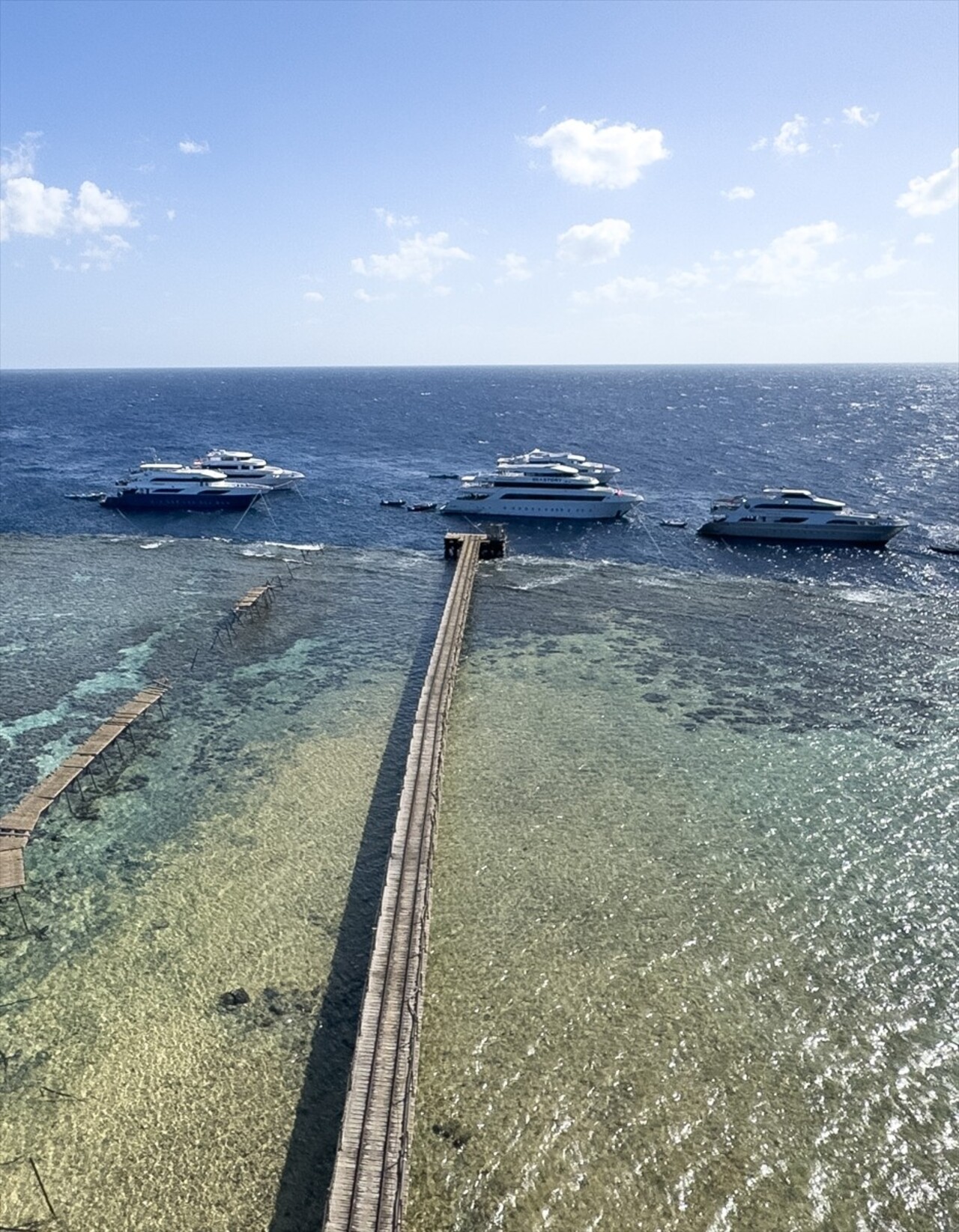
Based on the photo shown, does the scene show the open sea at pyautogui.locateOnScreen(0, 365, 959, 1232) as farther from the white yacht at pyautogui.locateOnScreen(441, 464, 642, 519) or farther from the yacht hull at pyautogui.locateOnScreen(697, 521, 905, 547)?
the white yacht at pyautogui.locateOnScreen(441, 464, 642, 519)

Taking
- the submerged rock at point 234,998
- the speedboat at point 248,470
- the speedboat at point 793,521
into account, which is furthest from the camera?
the speedboat at point 248,470

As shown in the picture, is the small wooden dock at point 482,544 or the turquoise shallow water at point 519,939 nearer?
the turquoise shallow water at point 519,939

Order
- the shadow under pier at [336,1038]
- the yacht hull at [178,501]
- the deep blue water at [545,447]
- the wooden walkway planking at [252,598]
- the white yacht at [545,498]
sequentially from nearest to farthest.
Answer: the shadow under pier at [336,1038]
the wooden walkway planking at [252,598]
the deep blue water at [545,447]
the white yacht at [545,498]
the yacht hull at [178,501]

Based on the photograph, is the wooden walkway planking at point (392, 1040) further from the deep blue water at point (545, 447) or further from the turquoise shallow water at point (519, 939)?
the deep blue water at point (545, 447)

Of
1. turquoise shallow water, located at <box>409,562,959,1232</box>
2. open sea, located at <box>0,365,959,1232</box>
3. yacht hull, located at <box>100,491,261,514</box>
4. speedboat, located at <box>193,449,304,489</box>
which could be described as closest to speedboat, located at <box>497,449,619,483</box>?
speedboat, located at <box>193,449,304,489</box>

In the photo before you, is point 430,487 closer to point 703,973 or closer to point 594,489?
point 594,489

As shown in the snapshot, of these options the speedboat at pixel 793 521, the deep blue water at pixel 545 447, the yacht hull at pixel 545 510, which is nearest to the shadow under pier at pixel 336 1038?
the deep blue water at pixel 545 447

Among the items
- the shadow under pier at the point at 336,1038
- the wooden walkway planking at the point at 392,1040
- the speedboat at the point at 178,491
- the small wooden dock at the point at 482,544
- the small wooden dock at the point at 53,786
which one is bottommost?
the shadow under pier at the point at 336,1038

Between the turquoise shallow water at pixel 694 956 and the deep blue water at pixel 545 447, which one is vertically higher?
the deep blue water at pixel 545 447
